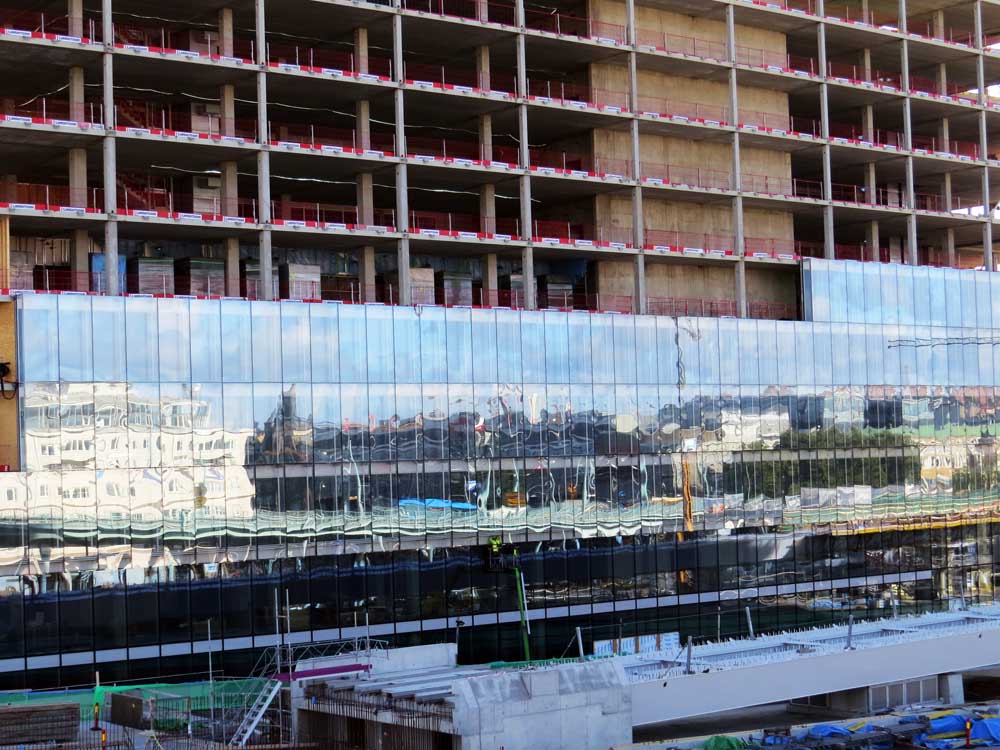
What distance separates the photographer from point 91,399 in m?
53.6

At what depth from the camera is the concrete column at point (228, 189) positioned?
61781mm

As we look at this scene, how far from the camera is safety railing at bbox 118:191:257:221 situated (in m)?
61.9

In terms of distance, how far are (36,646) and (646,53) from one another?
39.8 meters

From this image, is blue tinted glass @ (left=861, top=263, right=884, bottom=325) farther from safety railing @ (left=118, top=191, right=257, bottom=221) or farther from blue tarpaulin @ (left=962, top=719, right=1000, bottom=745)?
blue tarpaulin @ (left=962, top=719, right=1000, bottom=745)

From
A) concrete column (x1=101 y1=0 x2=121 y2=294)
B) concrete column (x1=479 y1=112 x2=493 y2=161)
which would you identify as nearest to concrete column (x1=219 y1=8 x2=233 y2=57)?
concrete column (x1=101 y1=0 x2=121 y2=294)

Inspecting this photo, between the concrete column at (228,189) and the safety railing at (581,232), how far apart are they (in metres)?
15.5

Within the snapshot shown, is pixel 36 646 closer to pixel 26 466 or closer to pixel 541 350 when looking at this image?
pixel 26 466

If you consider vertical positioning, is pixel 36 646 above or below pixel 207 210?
below

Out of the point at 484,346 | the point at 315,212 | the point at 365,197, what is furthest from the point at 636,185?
the point at 315,212

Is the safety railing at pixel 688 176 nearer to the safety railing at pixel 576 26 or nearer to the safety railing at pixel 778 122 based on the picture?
the safety railing at pixel 778 122

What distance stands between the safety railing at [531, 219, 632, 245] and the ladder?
29589 millimetres

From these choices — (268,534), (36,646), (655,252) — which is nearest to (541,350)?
(655,252)

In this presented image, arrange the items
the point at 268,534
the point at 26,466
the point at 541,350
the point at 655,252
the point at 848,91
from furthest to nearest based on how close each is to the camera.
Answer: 1. the point at 848,91
2. the point at 655,252
3. the point at 541,350
4. the point at 268,534
5. the point at 26,466

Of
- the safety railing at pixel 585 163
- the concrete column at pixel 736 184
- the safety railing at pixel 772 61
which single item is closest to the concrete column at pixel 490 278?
the safety railing at pixel 585 163
